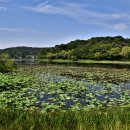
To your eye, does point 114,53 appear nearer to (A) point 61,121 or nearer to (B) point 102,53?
(B) point 102,53

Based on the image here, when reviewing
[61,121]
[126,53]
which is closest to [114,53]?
[126,53]

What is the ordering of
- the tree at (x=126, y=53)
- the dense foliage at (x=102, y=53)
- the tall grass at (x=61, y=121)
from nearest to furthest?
the tall grass at (x=61, y=121)
the tree at (x=126, y=53)
the dense foliage at (x=102, y=53)

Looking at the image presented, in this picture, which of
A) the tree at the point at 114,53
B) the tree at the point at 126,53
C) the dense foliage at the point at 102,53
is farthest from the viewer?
the tree at the point at 114,53

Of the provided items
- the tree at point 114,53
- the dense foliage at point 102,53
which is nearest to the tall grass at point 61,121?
the dense foliage at point 102,53

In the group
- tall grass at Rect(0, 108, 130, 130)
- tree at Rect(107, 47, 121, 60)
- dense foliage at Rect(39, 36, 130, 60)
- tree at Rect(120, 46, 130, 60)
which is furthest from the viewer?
tree at Rect(107, 47, 121, 60)

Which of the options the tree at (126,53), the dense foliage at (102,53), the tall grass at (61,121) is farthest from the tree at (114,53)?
the tall grass at (61,121)

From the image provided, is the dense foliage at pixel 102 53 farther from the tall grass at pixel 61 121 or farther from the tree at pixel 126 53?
the tall grass at pixel 61 121

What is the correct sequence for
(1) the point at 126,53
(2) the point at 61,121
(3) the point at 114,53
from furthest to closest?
1. (3) the point at 114,53
2. (1) the point at 126,53
3. (2) the point at 61,121

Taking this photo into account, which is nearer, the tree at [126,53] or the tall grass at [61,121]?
the tall grass at [61,121]

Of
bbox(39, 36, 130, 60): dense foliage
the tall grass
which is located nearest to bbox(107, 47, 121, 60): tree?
bbox(39, 36, 130, 60): dense foliage

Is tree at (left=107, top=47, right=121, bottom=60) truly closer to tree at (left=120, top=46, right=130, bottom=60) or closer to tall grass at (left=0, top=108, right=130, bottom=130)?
tree at (left=120, top=46, right=130, bottom=60)

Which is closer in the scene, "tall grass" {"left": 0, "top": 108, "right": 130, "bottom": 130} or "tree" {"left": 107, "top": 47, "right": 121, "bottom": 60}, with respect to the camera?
Answer: "tall grass" {"left": 0, "top": 108, "right": 130, "bottom": 130}

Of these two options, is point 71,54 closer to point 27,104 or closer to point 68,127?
point 27,104

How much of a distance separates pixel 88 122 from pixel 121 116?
113 centimetres
